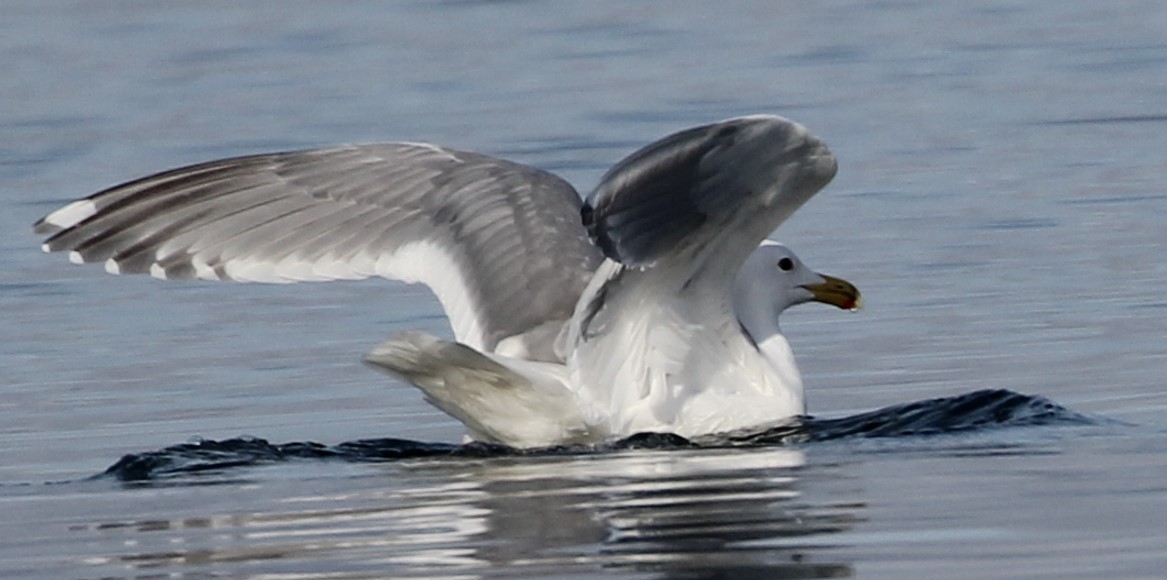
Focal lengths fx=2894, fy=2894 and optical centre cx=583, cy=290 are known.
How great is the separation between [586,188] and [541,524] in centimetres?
683

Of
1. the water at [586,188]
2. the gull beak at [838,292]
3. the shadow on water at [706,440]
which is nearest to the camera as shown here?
the water at [586,188]

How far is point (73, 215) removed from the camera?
9.41 m

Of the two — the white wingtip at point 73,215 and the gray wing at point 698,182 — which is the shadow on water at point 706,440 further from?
the white wingtip at point 73,215

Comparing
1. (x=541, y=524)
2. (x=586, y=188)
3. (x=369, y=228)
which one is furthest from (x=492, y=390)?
(x=586, y=188)

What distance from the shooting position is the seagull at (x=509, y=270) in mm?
8633

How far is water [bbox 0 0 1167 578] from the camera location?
661cm

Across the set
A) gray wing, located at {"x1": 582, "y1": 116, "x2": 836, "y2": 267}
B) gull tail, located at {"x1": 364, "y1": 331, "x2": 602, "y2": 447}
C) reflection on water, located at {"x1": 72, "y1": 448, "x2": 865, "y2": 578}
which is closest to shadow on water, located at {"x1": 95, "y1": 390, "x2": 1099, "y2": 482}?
gull tail, located at {"x1": 364, "y1": 331, "x2": 602, "y2": 447}

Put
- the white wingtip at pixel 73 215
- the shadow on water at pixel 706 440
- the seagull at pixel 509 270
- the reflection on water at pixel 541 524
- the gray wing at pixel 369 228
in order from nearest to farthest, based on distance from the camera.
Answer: the reflection on water at pixel 541 524 < the shadow on water at pixel 706 440 < the seagull at pixel 509 270 < the gray wing at pixel 369 228 < the white wingtip at pixel 73 215

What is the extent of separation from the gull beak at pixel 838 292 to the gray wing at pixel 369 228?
111cm

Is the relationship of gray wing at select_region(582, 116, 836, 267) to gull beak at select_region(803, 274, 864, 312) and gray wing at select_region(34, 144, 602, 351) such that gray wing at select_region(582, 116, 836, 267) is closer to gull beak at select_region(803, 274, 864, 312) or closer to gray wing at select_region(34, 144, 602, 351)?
gray wing at select_region(34, 144, 602, 351)

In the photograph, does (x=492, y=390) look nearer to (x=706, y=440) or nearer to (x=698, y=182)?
(x=706, y=440)

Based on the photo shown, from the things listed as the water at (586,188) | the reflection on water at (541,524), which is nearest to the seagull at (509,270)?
the water at (586,188)

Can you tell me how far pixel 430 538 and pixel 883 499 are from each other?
3.74ft

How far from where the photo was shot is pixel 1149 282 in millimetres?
10797
